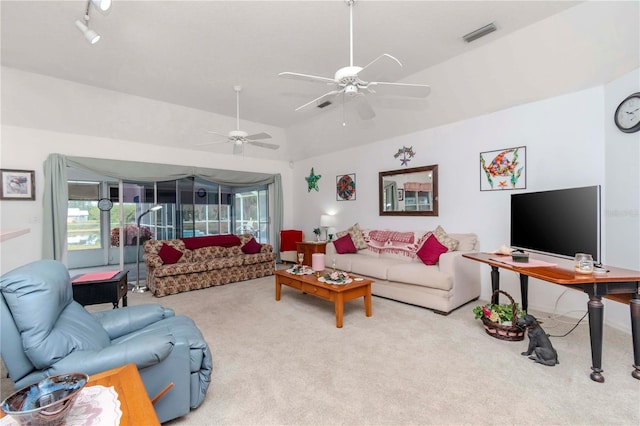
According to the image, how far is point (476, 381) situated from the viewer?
213 centimetres

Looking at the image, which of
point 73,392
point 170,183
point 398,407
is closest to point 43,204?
point 170,183

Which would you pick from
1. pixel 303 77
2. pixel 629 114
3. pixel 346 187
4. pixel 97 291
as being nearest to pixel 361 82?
pixel 303 77

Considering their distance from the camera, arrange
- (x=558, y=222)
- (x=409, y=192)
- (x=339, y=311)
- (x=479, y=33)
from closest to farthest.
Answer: (x=558, y=222) < (x=479, y=33) < (x=339, y=311) < (x=409, y=192)

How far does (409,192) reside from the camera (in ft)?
16.5

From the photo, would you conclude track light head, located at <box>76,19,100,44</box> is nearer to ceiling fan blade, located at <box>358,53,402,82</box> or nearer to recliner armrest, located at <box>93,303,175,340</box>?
recliner armrest, located at <box>93,303,175,340</box>

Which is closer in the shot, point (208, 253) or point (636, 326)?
point (636, 326)

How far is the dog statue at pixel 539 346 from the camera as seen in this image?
2330 millimetres

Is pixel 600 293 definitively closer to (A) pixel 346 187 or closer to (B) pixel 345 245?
(B) pixel 345 245

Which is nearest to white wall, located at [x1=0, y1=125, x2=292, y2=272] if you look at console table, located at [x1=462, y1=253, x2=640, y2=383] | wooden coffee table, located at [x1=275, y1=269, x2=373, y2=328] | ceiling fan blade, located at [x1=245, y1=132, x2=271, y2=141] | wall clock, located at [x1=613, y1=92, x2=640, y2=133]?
ceiling fan blade, located at [x1=245, y1=132, x2=271, y2=141]

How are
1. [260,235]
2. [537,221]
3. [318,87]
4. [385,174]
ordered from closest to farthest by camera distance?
[537,221]
[318,87]
[385,174]
[260,235]

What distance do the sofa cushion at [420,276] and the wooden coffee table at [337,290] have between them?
0.62m

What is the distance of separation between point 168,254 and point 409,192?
13.7 ft

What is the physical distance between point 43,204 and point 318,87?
4476 millimetres

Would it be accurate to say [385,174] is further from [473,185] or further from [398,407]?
[398,407]
